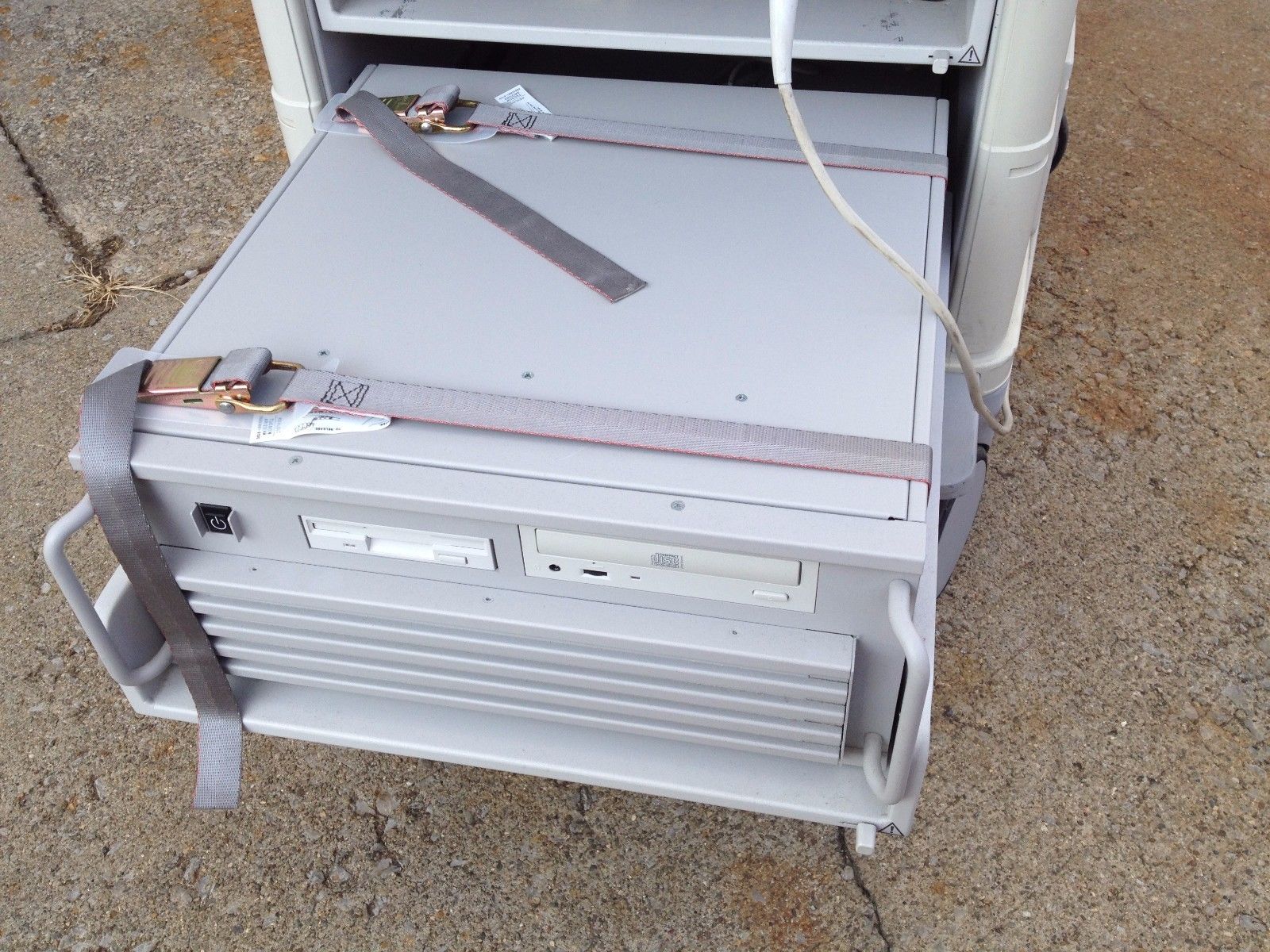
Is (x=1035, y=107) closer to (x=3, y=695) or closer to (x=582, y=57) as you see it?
(x=582, y=57)

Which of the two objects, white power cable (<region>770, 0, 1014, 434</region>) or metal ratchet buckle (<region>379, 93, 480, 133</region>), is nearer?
white power cable (<region>770, 0, 1014, 434</region>)

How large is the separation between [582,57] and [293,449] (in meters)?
0.96

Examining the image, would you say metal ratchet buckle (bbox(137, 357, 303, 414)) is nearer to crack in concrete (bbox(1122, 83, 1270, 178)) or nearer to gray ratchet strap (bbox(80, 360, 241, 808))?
gray ratchet strap (bbox(80, 360, 241, 808))

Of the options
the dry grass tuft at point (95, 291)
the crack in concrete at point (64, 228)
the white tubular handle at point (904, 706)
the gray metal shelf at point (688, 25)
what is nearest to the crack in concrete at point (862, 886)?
the white tubular handle at point (904, 706)

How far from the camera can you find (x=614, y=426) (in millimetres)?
866

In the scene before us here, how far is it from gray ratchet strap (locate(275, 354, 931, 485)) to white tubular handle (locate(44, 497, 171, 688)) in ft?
0.57

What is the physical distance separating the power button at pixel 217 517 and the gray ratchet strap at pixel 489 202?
36 centimetres

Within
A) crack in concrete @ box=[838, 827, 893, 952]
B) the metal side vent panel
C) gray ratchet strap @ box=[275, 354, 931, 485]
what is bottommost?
crack in concrete @ box=[838, 827, 893, 952]

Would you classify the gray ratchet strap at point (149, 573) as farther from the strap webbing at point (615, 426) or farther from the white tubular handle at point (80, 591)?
the strap webbing at point (615, 426)

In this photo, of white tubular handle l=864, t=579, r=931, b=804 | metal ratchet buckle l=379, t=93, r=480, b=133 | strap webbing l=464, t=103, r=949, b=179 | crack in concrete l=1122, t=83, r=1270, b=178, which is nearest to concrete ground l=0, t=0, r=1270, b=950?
crack in concrete l=1122, t=83, r=1270, b=178

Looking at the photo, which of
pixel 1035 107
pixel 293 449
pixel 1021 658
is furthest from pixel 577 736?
pixel 1035 107

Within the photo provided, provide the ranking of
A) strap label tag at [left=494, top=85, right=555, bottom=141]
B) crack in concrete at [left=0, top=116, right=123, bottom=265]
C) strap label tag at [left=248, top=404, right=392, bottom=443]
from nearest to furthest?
strap label tag at [left=248, top=404, right=392, bottom=443] < strap label tag at [left=494, top=85, right=555, bottom=141] < crack in concrete at [left=0, top=116, right=123, bottom=265]

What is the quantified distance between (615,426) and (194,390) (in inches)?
13.0

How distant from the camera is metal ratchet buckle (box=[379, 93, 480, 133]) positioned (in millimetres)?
1190
